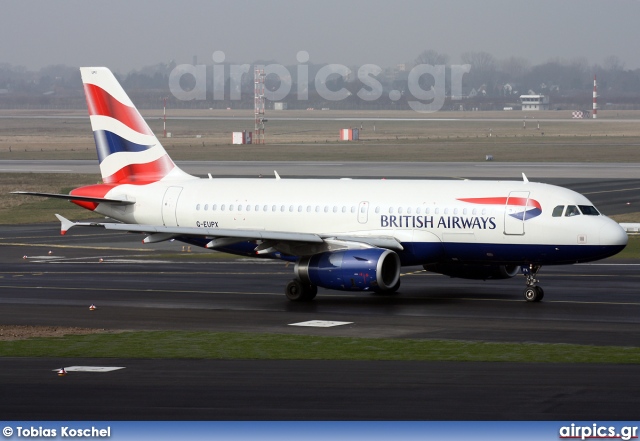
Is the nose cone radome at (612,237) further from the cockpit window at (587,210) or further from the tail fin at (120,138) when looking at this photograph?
the tail fin at (120,138)

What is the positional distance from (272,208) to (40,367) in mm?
17288

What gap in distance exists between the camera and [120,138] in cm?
4628

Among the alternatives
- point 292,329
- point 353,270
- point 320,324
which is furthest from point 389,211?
point 292,329

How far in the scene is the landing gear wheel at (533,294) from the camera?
38812 mm

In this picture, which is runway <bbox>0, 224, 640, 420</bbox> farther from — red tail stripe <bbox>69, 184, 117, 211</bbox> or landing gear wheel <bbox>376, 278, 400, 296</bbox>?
red tail stripe <bbox>69, 184, 117, 211</bbox>

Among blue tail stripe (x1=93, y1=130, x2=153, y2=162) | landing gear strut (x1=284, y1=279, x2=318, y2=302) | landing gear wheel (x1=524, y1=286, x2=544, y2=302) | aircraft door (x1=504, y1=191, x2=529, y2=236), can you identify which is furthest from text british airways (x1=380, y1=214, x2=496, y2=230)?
blue tail stripe (x1=93, y1=130, x2=153, y2=162)

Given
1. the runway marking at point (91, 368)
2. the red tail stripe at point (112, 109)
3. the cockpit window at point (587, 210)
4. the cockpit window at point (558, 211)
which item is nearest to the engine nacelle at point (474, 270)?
the cockpit window at point (558, 211)

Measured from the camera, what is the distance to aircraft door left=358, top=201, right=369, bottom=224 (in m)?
41.0

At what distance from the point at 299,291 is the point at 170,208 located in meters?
7.55

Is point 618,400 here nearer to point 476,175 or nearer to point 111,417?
point 111,417

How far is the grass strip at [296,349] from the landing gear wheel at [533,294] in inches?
355

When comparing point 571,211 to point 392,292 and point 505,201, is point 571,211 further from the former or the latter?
point 392,292

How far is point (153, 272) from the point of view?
4894 centimetres

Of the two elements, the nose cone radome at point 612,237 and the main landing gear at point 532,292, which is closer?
the nose cone radome at point 612,237
